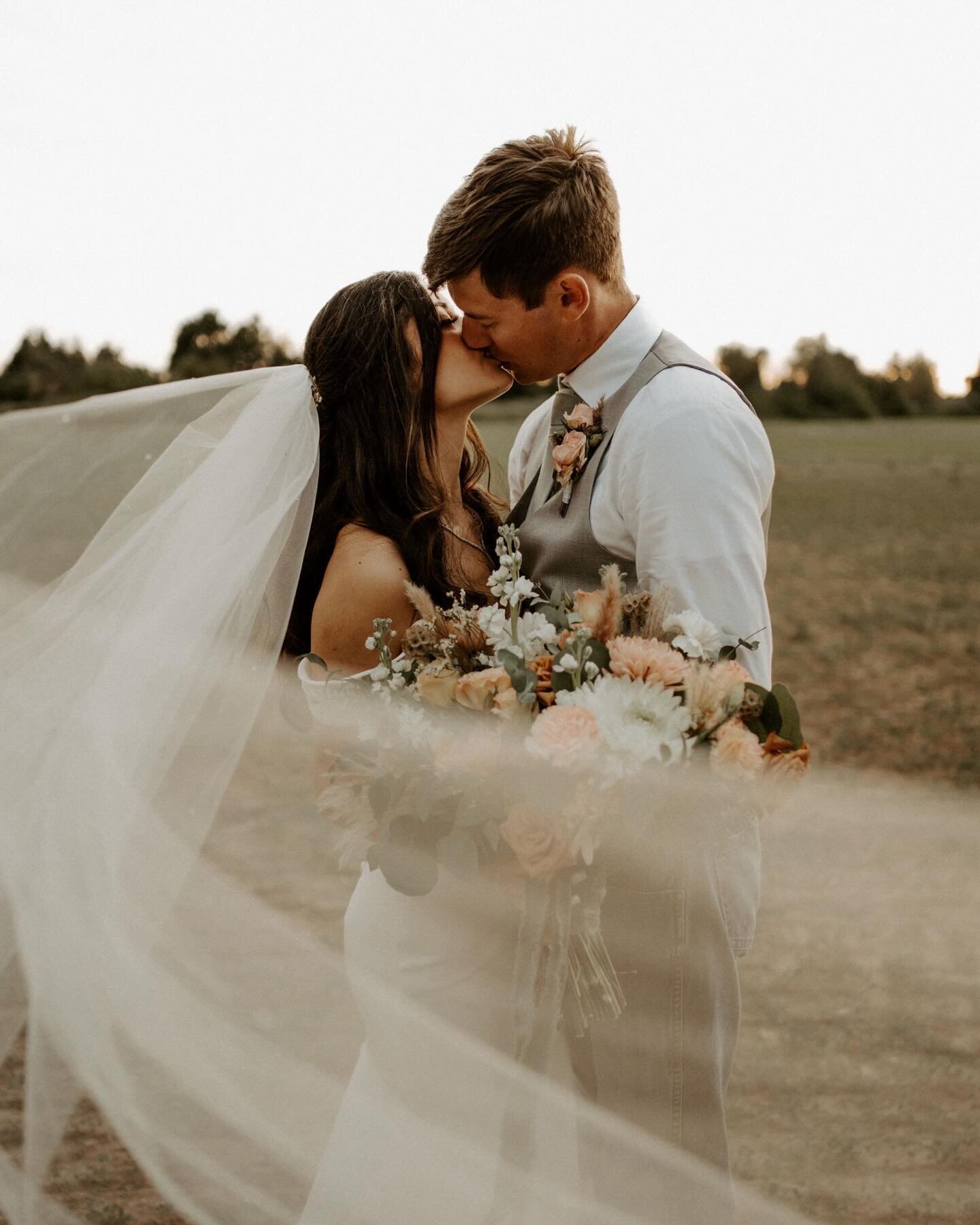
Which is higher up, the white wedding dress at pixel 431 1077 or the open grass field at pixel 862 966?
the white wedding dress at pixel 431 1077

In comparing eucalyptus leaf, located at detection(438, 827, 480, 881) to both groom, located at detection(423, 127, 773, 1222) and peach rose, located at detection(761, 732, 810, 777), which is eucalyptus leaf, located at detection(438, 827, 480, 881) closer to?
groom, located at detection(423, 127, 773, 1222)

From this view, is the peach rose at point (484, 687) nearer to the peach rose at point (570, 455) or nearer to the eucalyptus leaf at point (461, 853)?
the eucalyptus leaf at point (461, 853)

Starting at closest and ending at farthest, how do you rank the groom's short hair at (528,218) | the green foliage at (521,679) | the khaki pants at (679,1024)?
the green foliage at (521,679) → the khaki pants at (679,1024) → the groom's short hair at (528,218)

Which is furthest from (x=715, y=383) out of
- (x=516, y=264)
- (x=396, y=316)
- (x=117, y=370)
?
(x=117, y=370)

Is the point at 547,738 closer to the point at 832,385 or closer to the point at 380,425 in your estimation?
the point at 380,425

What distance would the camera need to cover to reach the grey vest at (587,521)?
2771 millimetres

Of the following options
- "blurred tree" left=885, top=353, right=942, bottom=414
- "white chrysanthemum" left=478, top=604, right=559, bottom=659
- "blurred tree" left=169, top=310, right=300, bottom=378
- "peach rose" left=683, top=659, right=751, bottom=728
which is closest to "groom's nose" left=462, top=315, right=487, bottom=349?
"blurred tree" left=169, top=310, right=300, bottom=378

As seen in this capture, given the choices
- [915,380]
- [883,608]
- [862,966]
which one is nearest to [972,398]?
[915,380]

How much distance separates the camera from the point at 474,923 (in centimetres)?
276

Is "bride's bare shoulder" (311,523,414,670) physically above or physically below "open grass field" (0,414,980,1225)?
above

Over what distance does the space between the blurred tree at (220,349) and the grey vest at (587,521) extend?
0.99 m

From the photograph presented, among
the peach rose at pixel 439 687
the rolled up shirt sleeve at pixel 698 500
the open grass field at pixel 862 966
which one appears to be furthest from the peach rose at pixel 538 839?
the open grass field at pixel 862 966

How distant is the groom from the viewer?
2.50 metres

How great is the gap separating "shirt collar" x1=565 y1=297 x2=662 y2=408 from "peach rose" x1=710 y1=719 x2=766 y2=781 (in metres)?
1.07
